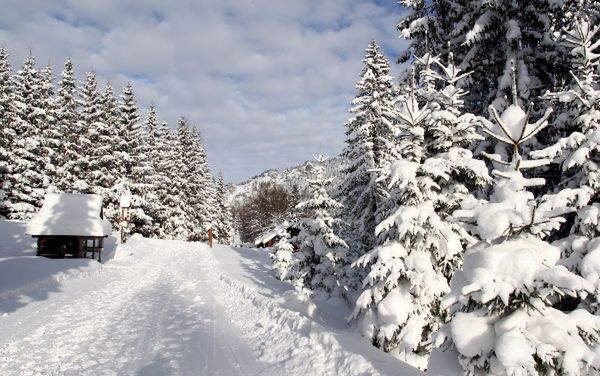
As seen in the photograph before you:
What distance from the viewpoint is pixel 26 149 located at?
37562 mm

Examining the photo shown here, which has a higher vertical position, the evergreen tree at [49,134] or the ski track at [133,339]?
the evergreen tree at [49,134]

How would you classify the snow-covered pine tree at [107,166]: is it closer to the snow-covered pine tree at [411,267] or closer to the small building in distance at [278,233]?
the small building in distance at [278,233]

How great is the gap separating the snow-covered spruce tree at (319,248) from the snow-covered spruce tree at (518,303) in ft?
36.6

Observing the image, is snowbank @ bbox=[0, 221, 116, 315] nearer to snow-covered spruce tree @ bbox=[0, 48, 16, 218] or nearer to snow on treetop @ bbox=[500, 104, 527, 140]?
snow-covered spruce tree @ bbox=[0, 48, 16, 218]

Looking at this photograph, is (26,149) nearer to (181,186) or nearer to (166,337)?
(181,186)

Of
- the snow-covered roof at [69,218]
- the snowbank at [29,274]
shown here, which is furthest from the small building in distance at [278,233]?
the snow-covered roof at [69,218]

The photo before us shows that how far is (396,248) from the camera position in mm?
9586

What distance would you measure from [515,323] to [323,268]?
12340mm

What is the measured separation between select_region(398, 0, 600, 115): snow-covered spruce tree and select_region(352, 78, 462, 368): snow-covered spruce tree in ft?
17.8

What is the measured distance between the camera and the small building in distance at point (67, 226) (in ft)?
88.7

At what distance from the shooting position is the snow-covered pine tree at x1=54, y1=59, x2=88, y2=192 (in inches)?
1565

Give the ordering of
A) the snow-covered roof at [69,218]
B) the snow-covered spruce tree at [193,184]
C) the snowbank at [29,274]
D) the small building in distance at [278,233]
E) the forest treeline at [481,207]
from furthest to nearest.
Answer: the snow-covered spruce tree at [193,184]
the small building in distance at [278,233]
the snow-covered roof at [69,218]
the snowbank at [29,274]
the forest treeline at [481,207]

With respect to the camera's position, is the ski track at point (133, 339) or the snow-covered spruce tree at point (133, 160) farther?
the snow-covered spruce tree at point (133, 160)

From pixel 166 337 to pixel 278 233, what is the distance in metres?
18.6
